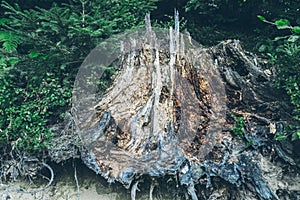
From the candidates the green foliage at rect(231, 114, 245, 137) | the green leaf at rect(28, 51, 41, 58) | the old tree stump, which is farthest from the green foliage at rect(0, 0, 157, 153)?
the green foliage at rect(231, 114, 245, 137)

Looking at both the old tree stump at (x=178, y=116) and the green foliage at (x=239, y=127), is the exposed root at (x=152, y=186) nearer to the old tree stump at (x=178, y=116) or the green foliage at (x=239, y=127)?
the old tree stump at (x=178, y=116)

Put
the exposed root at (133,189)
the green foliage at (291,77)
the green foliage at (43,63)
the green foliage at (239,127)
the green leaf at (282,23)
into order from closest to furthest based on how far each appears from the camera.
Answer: the green leaf at (282,23) → the exposed root at (133,189) → the green foliage at (291,77) → the green foliage at (239,127) → the green foliage at (43,63)

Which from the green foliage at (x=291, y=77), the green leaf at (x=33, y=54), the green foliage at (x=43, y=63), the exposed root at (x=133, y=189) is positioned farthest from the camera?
the green leaf at (x=33, y=54)

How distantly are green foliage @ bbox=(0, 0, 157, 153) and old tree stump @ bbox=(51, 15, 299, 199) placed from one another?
19cm

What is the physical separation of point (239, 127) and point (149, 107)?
1.04 meters

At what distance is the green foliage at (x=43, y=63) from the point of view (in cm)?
388

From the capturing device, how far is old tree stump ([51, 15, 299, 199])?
11.2 feet

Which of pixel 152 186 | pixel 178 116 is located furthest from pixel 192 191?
pixel 178 116

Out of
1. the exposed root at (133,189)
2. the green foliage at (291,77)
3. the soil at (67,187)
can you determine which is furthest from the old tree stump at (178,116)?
the soil at (67,187)

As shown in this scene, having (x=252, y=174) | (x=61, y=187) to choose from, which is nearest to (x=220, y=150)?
(x=252, y=174)

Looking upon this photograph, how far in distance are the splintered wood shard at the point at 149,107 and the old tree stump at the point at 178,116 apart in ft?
0.04

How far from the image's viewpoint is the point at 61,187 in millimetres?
3854

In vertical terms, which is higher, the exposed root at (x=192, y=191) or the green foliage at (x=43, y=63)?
the green foliage at (x=43, y=63)

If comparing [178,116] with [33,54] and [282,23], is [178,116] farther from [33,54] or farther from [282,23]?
[33,54]
